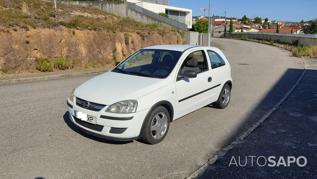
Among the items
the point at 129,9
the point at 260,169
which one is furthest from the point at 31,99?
the point at 129,9

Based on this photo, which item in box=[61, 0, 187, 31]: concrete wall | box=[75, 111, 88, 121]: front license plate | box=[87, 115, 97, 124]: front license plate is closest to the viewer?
box=[87, 115, 97, 124]: front license plate

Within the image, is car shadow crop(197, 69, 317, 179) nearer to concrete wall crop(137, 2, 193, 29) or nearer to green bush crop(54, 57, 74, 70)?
green bush crop(54, 57, 74, 70)

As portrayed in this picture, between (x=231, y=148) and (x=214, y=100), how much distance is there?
2.05m

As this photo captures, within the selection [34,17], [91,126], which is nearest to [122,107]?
[91,126]

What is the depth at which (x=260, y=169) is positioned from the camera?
4.16m

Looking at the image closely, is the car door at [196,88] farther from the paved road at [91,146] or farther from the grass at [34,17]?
the grass at [34,17]

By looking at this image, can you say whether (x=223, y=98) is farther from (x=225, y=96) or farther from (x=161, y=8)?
(x=161, y=8)

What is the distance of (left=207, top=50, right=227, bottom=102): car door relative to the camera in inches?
257

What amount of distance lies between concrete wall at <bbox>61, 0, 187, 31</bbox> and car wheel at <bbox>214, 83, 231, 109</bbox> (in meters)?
22.8

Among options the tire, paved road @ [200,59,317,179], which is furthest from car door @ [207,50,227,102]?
the tire

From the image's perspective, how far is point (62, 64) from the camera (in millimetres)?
13164

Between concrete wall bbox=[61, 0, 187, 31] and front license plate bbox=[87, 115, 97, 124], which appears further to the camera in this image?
concrete wall bbox=[61, 0, 187, 31]

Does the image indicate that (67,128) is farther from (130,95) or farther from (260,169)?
(260,169)

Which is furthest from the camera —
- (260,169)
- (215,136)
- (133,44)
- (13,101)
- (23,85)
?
(133,44)
